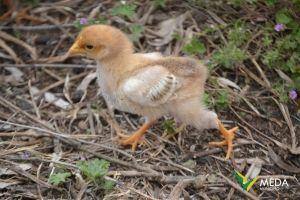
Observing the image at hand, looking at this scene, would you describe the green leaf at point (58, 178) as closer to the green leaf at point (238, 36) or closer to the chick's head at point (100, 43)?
the chick's head at point (100, 43)

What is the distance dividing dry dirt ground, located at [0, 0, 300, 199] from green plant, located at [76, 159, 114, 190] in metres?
0.03

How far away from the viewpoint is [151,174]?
3357 mm

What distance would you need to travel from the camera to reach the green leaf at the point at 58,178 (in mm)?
3197

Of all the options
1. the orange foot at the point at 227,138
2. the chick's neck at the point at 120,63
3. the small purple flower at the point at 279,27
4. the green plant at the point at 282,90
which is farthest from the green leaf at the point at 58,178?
the small purple flower at the point at 279,27

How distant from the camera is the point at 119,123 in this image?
395 centimetres

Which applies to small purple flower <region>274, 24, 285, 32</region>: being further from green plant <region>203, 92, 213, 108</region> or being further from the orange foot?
the orange foot

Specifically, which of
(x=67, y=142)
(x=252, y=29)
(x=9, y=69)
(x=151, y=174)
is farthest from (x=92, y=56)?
(x=252, y=29)

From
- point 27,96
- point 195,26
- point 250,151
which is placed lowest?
point 27,96

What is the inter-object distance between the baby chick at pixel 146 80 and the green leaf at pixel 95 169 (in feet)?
1.52

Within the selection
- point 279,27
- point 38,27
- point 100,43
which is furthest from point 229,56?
point 38,27

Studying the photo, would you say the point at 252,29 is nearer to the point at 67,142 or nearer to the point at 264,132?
the point at 264,132

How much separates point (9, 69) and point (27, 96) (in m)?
0.38

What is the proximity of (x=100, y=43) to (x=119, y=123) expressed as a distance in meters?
0.76

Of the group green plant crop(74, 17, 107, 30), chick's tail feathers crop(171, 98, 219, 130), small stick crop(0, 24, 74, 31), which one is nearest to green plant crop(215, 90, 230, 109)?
chick's tail feathers crop(171, 98, 219, 130)
